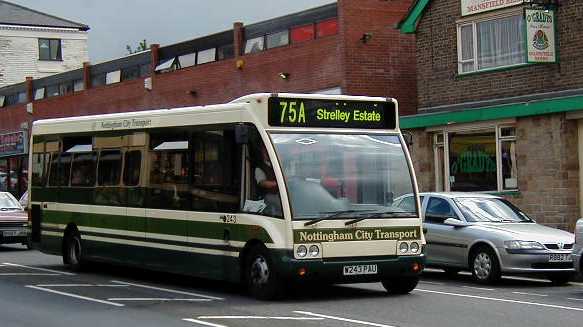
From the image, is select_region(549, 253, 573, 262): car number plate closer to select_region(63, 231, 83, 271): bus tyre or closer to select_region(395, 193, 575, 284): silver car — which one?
select_region(395, 193, 575, 284): silver car

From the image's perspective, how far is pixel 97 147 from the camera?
56.6 feet

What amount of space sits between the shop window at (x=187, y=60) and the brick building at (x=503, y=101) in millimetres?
12901

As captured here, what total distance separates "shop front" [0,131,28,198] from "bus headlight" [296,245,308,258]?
37.5m

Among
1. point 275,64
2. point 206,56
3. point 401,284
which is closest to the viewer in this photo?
point 401,284

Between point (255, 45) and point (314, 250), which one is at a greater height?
point (255, 45)

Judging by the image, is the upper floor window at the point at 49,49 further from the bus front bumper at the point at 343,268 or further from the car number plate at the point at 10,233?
the bus front bumper at the point at 343,268

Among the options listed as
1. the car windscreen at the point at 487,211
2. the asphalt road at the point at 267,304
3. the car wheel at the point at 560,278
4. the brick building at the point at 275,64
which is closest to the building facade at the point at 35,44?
the brick building at the point at 275,64

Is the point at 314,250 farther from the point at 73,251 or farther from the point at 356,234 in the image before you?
the point at 73,251

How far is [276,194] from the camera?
12945 mm

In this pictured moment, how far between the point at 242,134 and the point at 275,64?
19633mm

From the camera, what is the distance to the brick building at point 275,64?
2972 cm

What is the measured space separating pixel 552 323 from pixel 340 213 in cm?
303

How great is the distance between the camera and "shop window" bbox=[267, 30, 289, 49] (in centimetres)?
3238

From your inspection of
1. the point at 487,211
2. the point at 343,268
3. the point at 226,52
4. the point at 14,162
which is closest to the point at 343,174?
the point at 343,268
